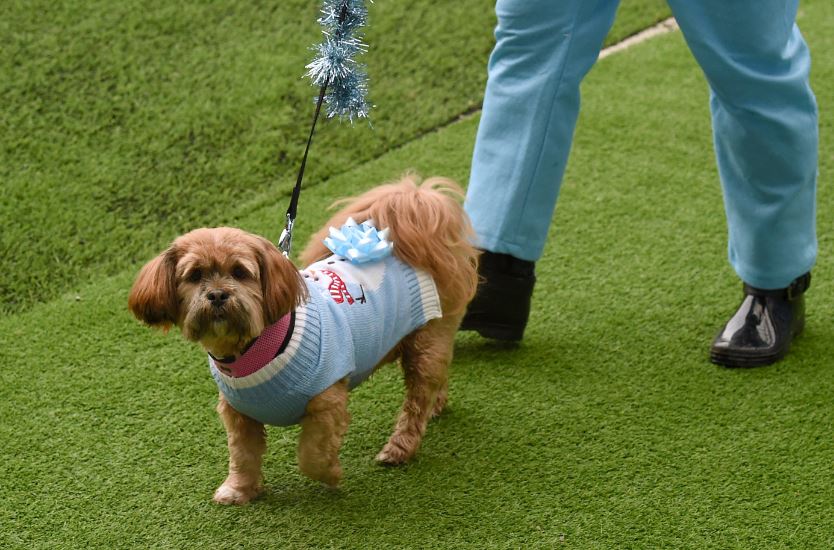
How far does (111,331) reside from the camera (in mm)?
2938

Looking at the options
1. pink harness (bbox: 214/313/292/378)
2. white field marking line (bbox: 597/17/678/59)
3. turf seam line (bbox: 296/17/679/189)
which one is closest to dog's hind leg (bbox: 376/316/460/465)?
pink harness (bbox: 214/313/292/378)

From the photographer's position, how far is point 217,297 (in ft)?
6.49

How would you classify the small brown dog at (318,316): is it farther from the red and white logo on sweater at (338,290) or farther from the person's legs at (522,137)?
the person's legs at (522,137)

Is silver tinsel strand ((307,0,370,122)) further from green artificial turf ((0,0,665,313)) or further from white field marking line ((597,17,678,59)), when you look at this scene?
white field marking line ((597,17,678,59))

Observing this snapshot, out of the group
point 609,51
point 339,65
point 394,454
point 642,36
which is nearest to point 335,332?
point 394,454

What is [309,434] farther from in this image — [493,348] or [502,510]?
[493,348]

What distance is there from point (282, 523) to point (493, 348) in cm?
87

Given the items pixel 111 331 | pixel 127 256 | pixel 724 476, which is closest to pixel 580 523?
pixel 724 476

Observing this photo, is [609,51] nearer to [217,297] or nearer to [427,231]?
[427,231]

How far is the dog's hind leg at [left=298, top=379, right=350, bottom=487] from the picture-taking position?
2186mm

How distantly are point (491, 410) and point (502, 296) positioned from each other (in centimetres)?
30

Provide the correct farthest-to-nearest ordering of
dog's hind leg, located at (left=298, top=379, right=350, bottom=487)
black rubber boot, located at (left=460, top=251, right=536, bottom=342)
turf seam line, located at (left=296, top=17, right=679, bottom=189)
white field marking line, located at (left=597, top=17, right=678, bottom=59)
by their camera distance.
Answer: white field marking line, located at (left=597, top=17, right=678, bottom=59), turf seam line, located at (left=296, top=17, right=679, bottom=189), black rubber boot, located at (left=460, top=251, right=536, bottom=342), dog's hind leg, located at (left=298, top=379, right=350, bottom=487)

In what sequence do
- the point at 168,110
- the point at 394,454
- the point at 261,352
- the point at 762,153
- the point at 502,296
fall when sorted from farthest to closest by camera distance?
1. the point at 168,110
2. the point at 502,296
3. the point at 762,153
4. the point at 394,454
5. the point at 261,352

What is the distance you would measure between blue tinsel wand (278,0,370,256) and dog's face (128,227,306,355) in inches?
→ 7.4
